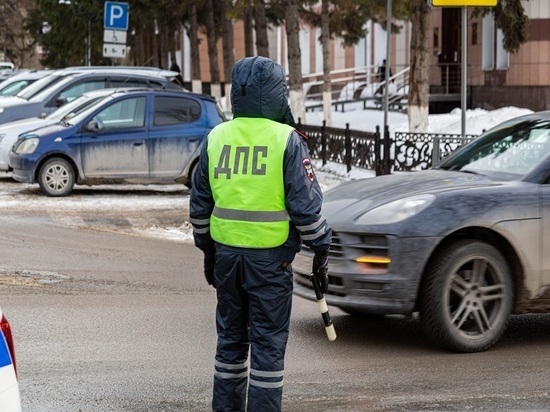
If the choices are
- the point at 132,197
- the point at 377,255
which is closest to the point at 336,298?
the point at 377,255

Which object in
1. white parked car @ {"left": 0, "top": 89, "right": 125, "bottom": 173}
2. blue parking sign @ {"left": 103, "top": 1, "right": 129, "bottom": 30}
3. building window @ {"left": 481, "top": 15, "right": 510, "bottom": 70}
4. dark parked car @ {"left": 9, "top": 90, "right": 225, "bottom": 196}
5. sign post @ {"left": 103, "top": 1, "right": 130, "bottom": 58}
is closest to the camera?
dark parked car @ {"left": 9, "top": 90, "right": 225, "bottom": 196}

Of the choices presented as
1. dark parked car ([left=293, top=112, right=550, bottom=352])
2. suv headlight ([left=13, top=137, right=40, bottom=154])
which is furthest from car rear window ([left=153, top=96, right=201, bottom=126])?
dark parked car ([left=293, top=112, right=550, bottom=352])

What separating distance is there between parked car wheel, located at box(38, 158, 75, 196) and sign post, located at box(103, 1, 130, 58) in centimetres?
1593

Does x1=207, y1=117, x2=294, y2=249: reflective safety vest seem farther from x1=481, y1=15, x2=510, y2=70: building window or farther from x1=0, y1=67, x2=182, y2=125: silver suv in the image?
x1=481, y1=15, x2=510, y2=70: building window

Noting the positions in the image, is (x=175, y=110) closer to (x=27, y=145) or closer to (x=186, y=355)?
(x=27, y=145)

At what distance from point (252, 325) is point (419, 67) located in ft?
65.4

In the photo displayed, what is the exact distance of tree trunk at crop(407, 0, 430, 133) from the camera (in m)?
25.0

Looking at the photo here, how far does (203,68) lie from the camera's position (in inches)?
3110

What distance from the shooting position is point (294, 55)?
31766mm

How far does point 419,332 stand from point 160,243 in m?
5.61

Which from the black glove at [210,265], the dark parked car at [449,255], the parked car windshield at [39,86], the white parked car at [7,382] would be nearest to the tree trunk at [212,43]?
the parked car windshield at [39,86]

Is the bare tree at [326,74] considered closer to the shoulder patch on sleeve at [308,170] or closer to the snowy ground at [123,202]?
the snowy ground at [123,202]

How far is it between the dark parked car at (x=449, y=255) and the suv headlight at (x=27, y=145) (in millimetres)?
10502

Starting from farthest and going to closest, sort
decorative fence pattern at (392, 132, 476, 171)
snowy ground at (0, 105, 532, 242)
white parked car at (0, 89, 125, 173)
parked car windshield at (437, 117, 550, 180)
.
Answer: decorative fence pattern at (392, 132, 476, 171) < white parked car at (0, 89, 125, 173) < snowy ground at (0, 105, 532, 242) < parked car windshield at (437, 117, 550, 180)
